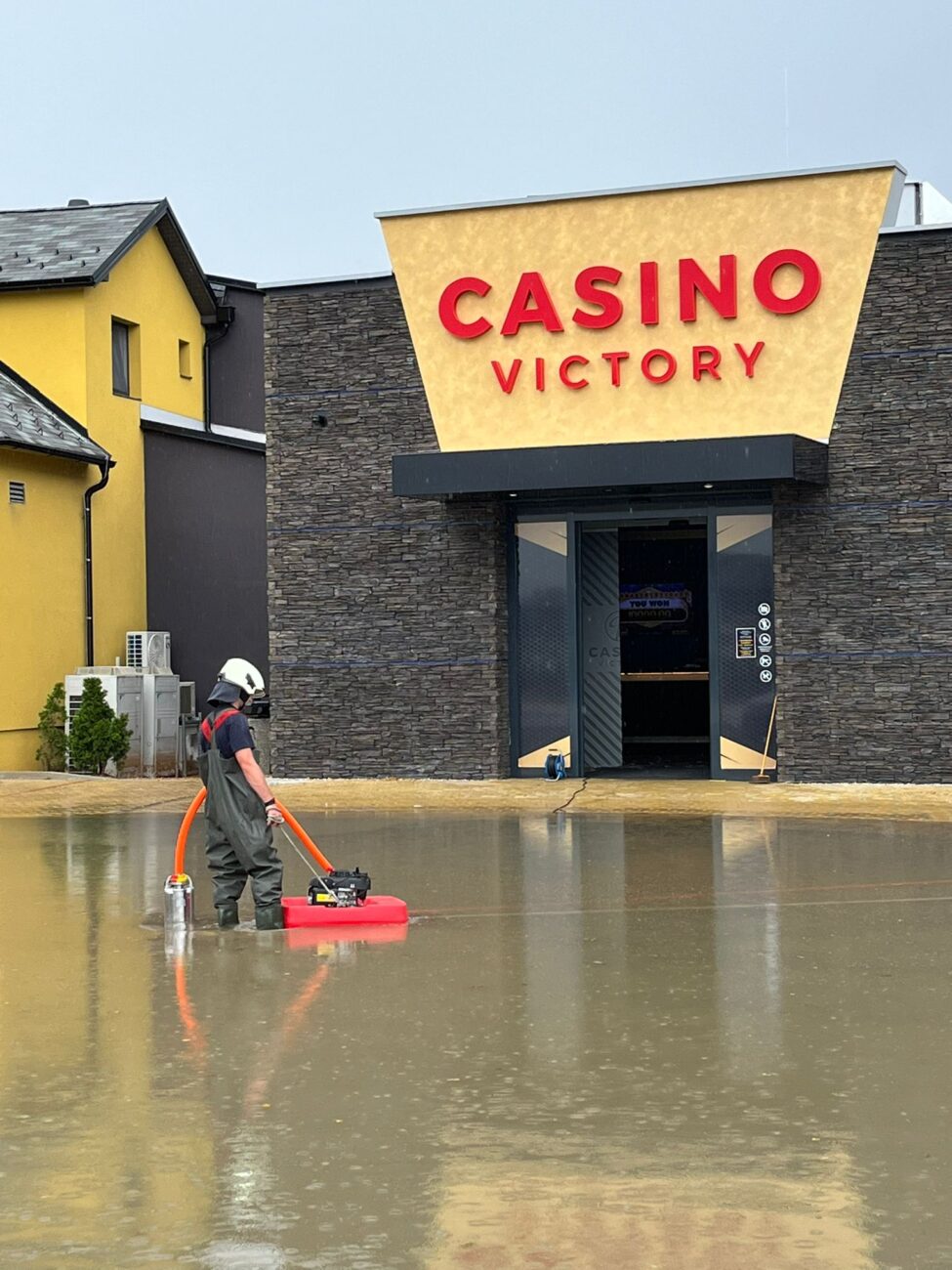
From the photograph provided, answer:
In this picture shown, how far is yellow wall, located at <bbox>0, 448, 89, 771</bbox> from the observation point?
82.1 ft

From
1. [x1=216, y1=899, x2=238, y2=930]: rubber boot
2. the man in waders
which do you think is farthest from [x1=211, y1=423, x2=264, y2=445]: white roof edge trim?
[x1=216, y1=899, x2=238, y2=930]: rubber boot

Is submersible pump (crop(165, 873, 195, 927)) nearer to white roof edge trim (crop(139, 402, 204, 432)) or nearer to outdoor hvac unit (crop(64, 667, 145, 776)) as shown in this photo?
outdoor hvac unit (crop(64, 667, 145, 776))

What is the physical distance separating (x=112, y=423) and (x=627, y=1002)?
20037 millimetres

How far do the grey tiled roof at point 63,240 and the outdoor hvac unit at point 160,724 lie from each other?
19.1ft

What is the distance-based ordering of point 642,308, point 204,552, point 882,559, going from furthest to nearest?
point 204,552, point 642,308, point 882,559

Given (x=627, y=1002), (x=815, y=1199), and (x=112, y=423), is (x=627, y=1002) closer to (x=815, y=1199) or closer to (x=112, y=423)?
(x=815, y=1199)

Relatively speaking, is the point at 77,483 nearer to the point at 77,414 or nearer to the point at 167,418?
the point at 77,414

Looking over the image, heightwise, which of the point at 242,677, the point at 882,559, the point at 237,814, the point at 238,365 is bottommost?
the point at 237,814

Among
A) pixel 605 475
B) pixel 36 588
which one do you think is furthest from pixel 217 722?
pixel 36 588

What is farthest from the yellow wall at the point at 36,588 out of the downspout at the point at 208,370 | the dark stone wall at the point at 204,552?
the downspout at the point at 208,370

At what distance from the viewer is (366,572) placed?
2264cm

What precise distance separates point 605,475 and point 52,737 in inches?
355

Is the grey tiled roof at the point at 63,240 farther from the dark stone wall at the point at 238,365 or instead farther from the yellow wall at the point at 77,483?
the dark stone wall at the point at 238,365

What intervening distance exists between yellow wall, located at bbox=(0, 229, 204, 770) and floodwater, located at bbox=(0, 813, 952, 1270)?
37.9 ft
